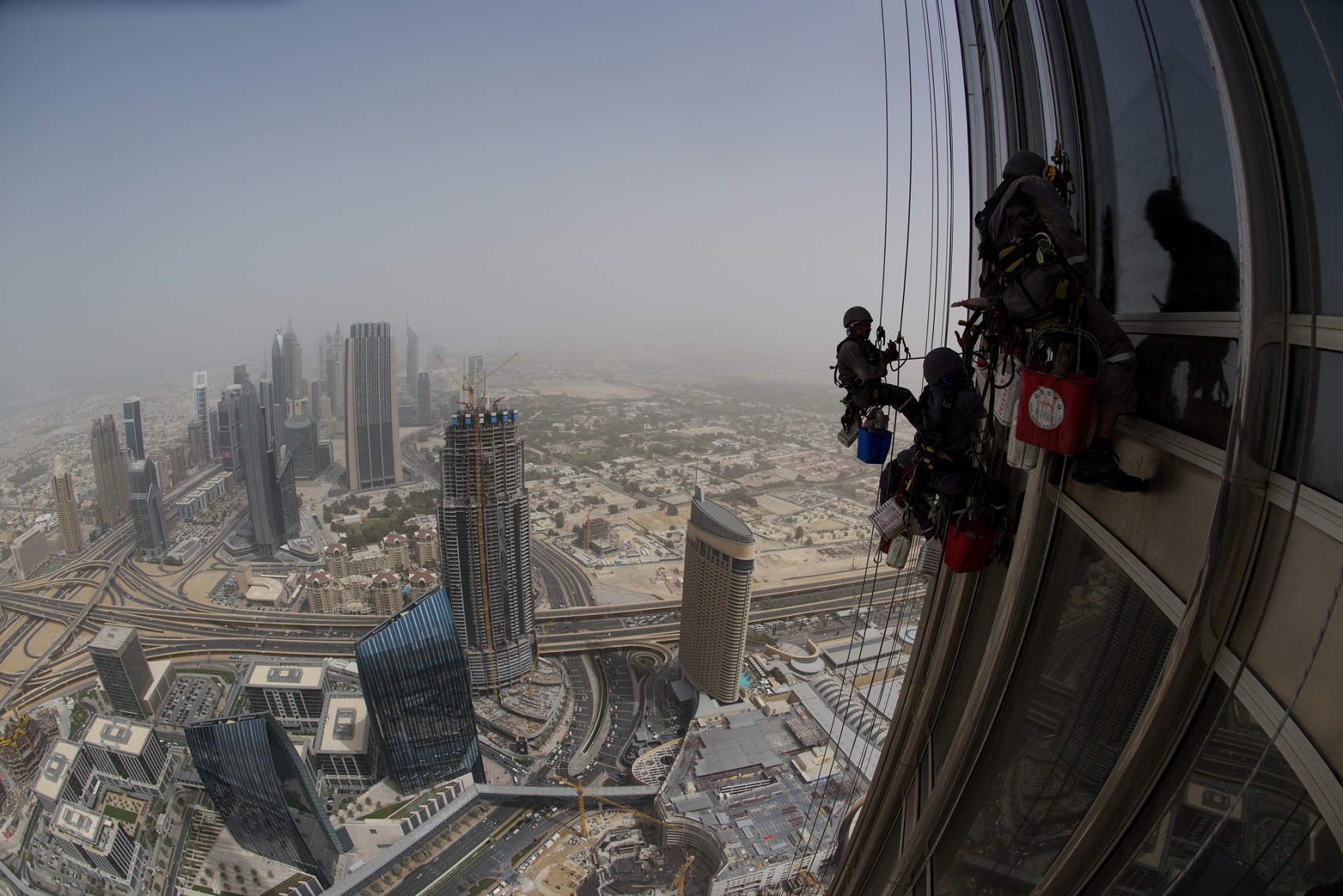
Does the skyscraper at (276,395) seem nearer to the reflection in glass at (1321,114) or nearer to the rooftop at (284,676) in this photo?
the rooftop at (284,676)

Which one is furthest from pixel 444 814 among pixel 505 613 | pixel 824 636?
pixel 824 636

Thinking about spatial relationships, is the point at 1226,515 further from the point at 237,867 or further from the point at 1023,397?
the point at 237,867

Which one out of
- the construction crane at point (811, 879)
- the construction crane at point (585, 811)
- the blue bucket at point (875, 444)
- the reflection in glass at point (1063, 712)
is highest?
the blue bucket at point (875, 444)

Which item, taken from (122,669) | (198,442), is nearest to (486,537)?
(122,669)

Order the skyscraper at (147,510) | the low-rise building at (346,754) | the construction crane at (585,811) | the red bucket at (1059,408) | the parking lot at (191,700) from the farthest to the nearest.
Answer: the skyscraper at (147,510) → the parking lot at (191,700) → the low-rise building at (346,754) → the construction crane at (585,811) → the red bucket at (1059,408)

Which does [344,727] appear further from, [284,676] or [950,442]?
[950,442]

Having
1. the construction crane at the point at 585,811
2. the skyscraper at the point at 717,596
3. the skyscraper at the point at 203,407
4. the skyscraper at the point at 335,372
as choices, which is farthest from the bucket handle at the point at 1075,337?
the skyscraper at the point at 335,372

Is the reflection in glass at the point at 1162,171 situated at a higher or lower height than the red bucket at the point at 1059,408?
higher

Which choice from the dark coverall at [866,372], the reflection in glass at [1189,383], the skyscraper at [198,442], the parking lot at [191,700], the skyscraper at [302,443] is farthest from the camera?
the skyscraper at [302,443]
